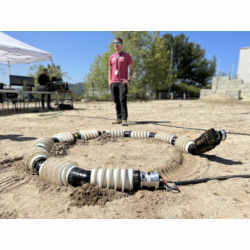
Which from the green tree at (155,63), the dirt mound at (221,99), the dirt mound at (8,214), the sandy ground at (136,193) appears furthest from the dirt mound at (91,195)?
the green tree at (155,63)

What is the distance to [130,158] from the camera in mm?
2387

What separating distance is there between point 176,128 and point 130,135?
1.35 metres

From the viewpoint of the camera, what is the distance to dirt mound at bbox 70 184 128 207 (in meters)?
1.44

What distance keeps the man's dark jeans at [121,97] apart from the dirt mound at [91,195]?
9.85ft

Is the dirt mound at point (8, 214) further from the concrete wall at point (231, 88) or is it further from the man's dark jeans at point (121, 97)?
the concrete wall at point (231, 88)

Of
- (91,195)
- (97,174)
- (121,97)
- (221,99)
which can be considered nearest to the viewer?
(91,195)

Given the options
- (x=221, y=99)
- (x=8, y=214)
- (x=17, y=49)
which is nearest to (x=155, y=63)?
(x=221, y=99)

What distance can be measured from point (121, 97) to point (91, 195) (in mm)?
3254

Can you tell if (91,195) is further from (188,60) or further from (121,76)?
(188,60)

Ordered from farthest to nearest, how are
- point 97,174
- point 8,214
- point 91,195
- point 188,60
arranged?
point 188,60
point 97,174
point 91,195
point 8,214

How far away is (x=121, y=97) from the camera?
4.52m

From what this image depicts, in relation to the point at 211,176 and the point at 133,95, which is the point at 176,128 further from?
the point at 133,95

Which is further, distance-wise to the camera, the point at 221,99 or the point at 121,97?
the point at 221,99
